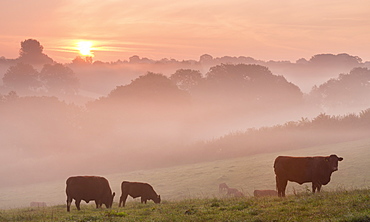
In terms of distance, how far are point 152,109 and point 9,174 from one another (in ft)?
130

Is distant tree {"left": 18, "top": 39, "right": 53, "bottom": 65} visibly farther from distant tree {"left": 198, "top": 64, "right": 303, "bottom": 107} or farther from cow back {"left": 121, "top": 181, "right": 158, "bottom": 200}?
cow back {"left": 121, "top": 181, "right": 158, "bottom": 200}

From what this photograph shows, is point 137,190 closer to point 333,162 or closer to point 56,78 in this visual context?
point 333,162

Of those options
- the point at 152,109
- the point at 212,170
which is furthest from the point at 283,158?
the point at 152,109

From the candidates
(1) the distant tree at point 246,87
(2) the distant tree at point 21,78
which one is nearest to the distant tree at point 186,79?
(1) the distant tree at point 246,87

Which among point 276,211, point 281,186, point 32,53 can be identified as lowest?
point 276,211

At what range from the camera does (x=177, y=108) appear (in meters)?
109

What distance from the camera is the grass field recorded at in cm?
4447

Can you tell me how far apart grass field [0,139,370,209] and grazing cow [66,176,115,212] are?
13.7 m

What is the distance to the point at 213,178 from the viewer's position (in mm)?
52688

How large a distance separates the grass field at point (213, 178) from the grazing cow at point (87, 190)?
45.0 ft

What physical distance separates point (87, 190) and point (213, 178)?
26830mm

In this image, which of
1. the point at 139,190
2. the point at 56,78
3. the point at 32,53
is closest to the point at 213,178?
the point at 139,190

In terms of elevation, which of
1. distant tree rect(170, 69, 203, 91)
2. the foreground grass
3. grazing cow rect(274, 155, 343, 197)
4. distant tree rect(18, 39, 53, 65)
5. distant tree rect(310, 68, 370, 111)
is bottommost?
the foreground grass

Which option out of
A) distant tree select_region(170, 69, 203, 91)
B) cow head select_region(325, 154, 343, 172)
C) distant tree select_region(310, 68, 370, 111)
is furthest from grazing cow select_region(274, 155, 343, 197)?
distant tree select_region(310, 68, 370, 111)
